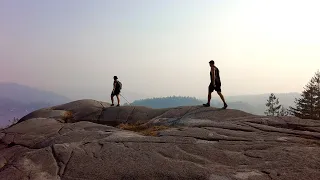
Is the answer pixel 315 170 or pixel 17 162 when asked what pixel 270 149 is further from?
pixel 17 162

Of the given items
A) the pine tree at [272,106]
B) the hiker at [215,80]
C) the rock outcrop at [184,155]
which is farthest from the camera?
the pine tree at [272,106]

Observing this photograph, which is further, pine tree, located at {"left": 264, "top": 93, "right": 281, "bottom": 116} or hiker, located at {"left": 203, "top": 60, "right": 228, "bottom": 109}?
pine tree, located at {"left": 264, "top": 93, "right": 281, "bottom": 116}

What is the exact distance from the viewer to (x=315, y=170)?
8.05 m

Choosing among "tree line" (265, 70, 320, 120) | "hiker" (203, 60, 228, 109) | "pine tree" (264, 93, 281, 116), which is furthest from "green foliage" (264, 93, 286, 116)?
"hiker" (203, 60, 228, 109)

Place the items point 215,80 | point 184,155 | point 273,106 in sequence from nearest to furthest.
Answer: point 184,155 < point 215,80 < point 273,106

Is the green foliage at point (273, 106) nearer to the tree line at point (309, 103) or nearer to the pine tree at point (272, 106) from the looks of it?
the pine tree at point (272, 106)

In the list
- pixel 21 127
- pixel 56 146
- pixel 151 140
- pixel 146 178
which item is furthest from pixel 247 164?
pixel 21 127

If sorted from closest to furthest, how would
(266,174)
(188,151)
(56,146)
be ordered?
(266,174)
(188,151)
(56,146)

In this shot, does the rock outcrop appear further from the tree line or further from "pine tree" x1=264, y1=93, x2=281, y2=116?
"pine tree" x1=264, y1=93, x2=281, y2=116

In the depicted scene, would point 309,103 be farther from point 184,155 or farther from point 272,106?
point 184,155

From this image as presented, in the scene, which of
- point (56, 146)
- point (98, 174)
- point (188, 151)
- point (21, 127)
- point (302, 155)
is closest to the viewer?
point (98, 174)

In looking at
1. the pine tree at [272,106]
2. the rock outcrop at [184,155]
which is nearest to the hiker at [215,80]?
the rock outcrop at [184,155]

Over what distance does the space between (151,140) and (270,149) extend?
4.54m

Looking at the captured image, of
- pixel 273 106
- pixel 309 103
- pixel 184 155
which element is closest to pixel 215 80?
pixel 184 155
